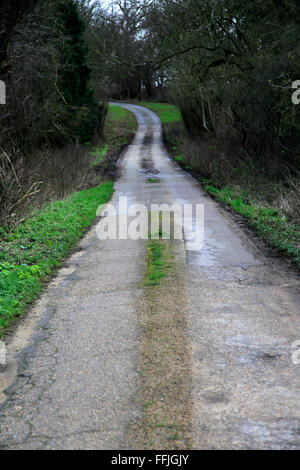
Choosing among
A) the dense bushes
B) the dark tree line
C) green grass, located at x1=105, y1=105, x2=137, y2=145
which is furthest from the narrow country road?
green grass, located at x1=105, y1=105, x2=137, y2=145

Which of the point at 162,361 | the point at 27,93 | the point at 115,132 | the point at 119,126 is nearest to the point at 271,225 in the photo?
the point at 162,361

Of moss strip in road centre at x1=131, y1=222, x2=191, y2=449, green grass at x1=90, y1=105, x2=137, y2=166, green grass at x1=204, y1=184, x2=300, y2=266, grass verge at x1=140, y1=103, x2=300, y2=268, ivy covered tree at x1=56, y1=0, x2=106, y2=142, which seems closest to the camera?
moss strip in road centre at x1=131, y1=222, x2=191, y2=449

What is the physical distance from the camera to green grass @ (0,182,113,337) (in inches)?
254

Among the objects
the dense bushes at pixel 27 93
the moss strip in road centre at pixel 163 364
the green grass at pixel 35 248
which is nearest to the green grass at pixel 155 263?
the moss strip in road centre at pixel 163 364

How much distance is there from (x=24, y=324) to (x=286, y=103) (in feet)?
36.5

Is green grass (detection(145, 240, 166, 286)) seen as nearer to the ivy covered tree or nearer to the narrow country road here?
the narrow country road

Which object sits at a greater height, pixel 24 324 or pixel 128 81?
pixel 128 81

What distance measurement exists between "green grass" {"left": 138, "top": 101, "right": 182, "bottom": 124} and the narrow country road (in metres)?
45.2

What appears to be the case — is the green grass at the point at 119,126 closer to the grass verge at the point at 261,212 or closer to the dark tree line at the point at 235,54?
the grass verge at the point at 261,212

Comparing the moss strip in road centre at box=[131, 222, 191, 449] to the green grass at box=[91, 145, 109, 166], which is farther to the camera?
the green grass at box=[91, 145, 109, 166]

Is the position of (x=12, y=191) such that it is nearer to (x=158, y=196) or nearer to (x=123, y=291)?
(x=123, y=291)

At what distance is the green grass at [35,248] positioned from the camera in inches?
254

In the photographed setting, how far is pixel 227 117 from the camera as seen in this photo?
883 inches

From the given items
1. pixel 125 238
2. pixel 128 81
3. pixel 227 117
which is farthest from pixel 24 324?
pixel 128 81
